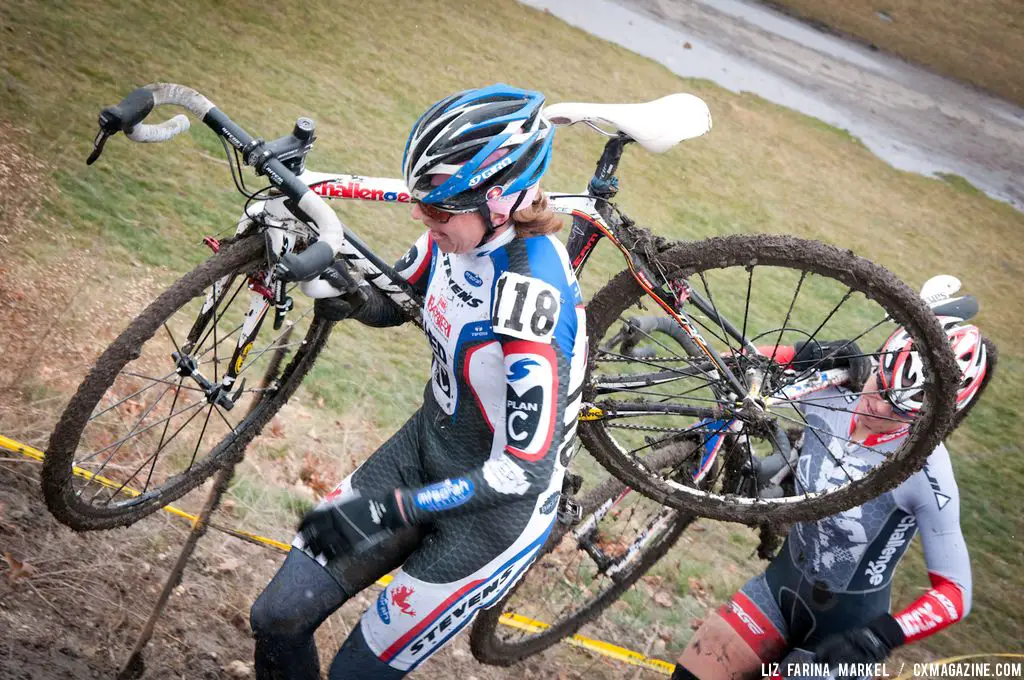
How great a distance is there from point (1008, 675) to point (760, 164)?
8.29 m

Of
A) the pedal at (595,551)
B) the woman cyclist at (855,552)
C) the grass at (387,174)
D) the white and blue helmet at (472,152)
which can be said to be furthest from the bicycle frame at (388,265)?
the grass at (387,174)

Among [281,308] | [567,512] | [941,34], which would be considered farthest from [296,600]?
[941,34]

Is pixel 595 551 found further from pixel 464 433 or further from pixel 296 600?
pixel 296 600

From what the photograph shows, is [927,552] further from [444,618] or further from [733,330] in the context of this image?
[444,618]

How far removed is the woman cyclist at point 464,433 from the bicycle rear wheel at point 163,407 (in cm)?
59

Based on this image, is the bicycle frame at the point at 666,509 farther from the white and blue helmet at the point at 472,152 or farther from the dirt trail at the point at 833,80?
the dirt trail at the point at 833,80

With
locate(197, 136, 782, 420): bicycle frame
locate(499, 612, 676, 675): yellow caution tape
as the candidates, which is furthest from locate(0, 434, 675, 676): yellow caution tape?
locate(197, 136, 782, 420): bicycle frame

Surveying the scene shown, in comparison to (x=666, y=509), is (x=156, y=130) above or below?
above

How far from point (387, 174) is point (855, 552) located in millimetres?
5532

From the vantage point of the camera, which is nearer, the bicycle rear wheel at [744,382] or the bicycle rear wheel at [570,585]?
the bicycle rear wheel at [744,382]

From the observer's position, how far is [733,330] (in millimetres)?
4035


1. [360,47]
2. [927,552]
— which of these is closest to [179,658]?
[927,552]

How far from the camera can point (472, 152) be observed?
8.78 feet

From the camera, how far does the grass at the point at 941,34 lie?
57.2ft
